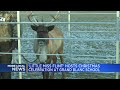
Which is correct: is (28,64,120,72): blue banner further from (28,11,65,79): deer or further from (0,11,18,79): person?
(0,11,18,79): person

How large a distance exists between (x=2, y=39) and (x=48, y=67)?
0.73 metres

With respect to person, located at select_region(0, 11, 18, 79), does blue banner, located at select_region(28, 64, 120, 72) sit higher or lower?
lower

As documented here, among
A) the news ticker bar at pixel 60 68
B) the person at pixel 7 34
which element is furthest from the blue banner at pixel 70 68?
the person at pixel 7 34

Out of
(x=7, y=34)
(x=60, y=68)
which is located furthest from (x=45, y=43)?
(x=60, y=68)

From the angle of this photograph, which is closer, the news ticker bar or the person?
the news ticker bar

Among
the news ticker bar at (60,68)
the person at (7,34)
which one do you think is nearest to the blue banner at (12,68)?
the news ticker bar at (60,68)

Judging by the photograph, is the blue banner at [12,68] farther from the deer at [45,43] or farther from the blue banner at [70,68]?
the deer at [45,43]

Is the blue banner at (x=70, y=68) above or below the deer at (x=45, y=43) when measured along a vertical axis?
below

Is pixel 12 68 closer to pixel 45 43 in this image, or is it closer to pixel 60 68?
pixel 60 68

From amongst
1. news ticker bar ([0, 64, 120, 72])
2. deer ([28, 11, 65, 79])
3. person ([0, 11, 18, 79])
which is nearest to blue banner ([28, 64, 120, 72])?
news ticker bar ([0, 64, 120, 72])

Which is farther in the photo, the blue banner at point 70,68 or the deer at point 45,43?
the deer at point 45,43

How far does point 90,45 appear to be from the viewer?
5.34m
